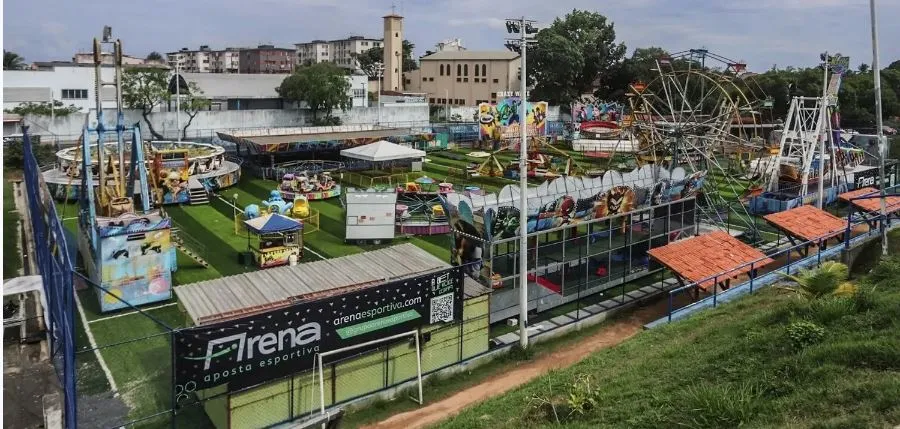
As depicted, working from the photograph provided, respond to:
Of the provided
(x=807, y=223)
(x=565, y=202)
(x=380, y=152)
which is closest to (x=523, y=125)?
(x=565, y=202)

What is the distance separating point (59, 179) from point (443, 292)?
1208 inches

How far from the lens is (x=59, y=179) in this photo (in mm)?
38156

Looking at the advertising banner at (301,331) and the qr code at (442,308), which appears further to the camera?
the qr code at (442,308)

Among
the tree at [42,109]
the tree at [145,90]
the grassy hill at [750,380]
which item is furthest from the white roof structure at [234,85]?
the grassy hill at [750,380]

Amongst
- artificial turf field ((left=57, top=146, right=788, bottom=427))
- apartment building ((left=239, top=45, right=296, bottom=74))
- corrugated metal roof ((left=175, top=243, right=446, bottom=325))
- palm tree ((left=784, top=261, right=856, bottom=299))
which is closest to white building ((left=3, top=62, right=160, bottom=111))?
artificial turf field ((left=57, top=146, right=788, bottom=427))

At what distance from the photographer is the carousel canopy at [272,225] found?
2602 cm

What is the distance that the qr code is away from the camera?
53.9 feet

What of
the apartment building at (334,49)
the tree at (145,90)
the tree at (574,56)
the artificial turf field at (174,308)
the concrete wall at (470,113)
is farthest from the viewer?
the apartment building at (334,49)

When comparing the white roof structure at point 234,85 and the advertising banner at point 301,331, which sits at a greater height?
the white roof structure at point 234,85

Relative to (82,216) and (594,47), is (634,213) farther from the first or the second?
(594,47)

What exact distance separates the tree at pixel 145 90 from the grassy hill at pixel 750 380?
51523mm

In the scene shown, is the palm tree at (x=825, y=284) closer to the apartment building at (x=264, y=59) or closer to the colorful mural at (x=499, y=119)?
the colorful mural at (x=499, y=119)

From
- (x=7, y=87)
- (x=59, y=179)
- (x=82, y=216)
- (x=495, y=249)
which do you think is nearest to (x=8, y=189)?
(x=59, y=179)

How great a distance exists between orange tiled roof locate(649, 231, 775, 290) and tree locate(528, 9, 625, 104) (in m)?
60.9
